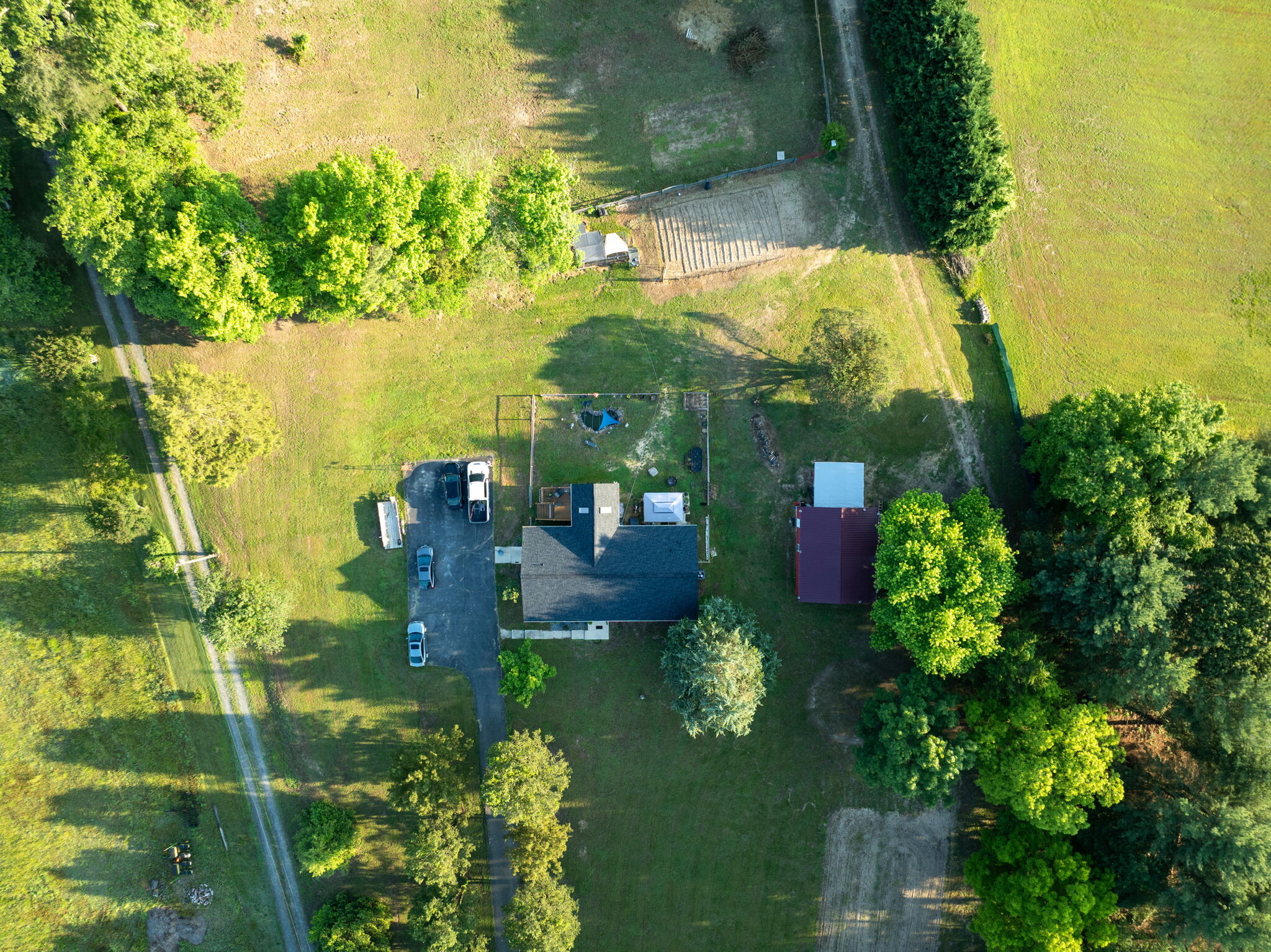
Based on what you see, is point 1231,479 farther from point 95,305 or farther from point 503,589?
point 95,305

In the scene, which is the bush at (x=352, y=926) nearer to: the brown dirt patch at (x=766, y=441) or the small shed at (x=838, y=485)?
the brown dirt patch at (x=766, y=441)

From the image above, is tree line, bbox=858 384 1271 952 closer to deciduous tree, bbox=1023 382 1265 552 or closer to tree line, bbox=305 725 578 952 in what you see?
deciduous tree, bbox=1023 382 1265 552

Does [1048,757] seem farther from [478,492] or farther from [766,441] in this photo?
[478,492]

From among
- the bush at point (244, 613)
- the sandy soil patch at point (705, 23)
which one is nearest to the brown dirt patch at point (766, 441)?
the sandy soil patch at point (705, 23)

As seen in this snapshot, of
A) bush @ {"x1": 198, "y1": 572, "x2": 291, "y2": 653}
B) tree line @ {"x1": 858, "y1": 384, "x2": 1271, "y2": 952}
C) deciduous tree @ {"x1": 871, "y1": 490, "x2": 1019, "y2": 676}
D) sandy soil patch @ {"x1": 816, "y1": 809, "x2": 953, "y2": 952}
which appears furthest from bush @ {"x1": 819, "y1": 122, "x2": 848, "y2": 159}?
bush @ {"x1": 198, "y1": 572, "x2": 291, "y2": 653}

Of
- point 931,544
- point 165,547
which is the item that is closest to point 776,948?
point 931,544

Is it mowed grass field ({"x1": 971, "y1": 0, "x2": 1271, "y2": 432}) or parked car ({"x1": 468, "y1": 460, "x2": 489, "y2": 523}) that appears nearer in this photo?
parked car ({"x1": 468, "y1": 460, "x2": 489, "y2": 523})
